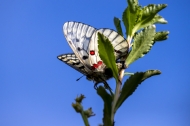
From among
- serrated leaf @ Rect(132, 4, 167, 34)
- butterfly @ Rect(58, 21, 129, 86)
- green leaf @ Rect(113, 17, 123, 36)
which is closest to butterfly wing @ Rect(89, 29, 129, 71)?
butterfly @ Rect(58, 21, 129, 86)

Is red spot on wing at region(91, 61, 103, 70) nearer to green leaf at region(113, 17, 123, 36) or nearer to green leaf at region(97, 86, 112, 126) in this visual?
green leaf at region(97, 86, 112, 126)

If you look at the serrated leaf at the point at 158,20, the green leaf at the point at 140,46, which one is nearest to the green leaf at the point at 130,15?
the serrated leaf at the point at 158,20

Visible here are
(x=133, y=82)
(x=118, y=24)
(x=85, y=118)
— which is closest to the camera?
(x=85, y=118)

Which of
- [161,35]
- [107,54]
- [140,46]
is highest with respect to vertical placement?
[161,35]

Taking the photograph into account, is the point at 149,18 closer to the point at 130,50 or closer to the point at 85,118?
the point at 130,50

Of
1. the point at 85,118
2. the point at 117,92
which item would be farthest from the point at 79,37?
the point at 85,118

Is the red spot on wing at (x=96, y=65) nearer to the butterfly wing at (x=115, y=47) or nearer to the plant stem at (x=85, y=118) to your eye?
the butterfly wing at (x=115, y=47)

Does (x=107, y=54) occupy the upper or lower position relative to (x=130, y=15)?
lower
